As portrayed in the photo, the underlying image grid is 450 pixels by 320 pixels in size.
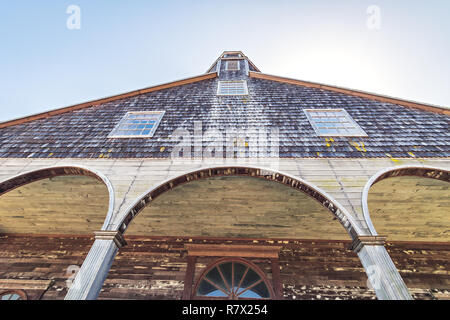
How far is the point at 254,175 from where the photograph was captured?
441 centimetres

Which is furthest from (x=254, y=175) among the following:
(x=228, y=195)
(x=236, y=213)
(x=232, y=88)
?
(x=232, y=88)

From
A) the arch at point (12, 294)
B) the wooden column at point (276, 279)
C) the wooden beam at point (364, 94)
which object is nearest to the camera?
the wooden column at point (276, 279)

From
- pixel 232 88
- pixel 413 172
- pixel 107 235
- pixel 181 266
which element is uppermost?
pixel 232 88

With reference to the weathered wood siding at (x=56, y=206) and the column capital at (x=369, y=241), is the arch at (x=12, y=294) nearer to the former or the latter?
the weathered wood siding at (x=56, y=206)

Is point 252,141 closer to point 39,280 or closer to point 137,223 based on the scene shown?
point 137,223

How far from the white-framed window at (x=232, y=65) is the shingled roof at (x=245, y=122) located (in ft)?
9.73

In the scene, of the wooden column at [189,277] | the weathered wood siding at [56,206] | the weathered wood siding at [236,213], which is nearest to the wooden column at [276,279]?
the weathered wood siding at [236,213]

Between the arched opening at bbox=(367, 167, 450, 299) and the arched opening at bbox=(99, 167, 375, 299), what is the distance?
1158mm

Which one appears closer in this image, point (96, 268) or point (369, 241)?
point (96, 268)

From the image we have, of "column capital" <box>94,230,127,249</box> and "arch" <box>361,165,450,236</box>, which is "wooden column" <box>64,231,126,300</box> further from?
"arch" <box>361,165,450,236</box>

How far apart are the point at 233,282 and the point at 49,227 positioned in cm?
562

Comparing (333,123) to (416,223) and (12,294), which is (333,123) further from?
(12,294)

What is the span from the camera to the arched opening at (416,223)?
193 inches

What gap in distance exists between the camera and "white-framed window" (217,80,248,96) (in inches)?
309
